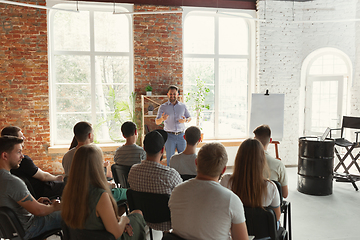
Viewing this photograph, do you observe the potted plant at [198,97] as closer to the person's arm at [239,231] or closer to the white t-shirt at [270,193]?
the white t-shirt at [270,193]

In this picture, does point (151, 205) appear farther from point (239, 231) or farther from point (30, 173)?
point (30, 173)

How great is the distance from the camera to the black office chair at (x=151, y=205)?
89.0 inches

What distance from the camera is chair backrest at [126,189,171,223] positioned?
226 cm

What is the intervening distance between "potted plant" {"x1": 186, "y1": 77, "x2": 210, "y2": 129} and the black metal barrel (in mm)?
2450

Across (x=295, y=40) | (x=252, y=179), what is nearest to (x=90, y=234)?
(x=252, y=179)

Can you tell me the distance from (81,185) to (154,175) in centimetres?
67

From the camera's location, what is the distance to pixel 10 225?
2152 millimetres

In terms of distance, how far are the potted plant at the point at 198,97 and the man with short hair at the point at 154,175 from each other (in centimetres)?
426

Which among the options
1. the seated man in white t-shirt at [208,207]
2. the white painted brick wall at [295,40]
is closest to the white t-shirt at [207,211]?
the seated man in white t-shirt at [208,207]

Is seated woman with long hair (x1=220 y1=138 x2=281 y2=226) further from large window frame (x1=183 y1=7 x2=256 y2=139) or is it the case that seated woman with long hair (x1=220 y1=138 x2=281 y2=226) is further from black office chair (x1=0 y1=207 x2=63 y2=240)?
large window frame (x1=183 y1=7 x2=256 y2=139)

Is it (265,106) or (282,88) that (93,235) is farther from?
(282,88)

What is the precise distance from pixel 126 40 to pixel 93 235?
5504 mm

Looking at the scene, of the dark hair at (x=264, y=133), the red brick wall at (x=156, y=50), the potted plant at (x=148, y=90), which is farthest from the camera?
the red brick wall at (x=156, y=50)

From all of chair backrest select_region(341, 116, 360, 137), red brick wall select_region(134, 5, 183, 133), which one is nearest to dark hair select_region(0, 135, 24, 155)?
red brick wall select_region(134, 5, 183, 133)
